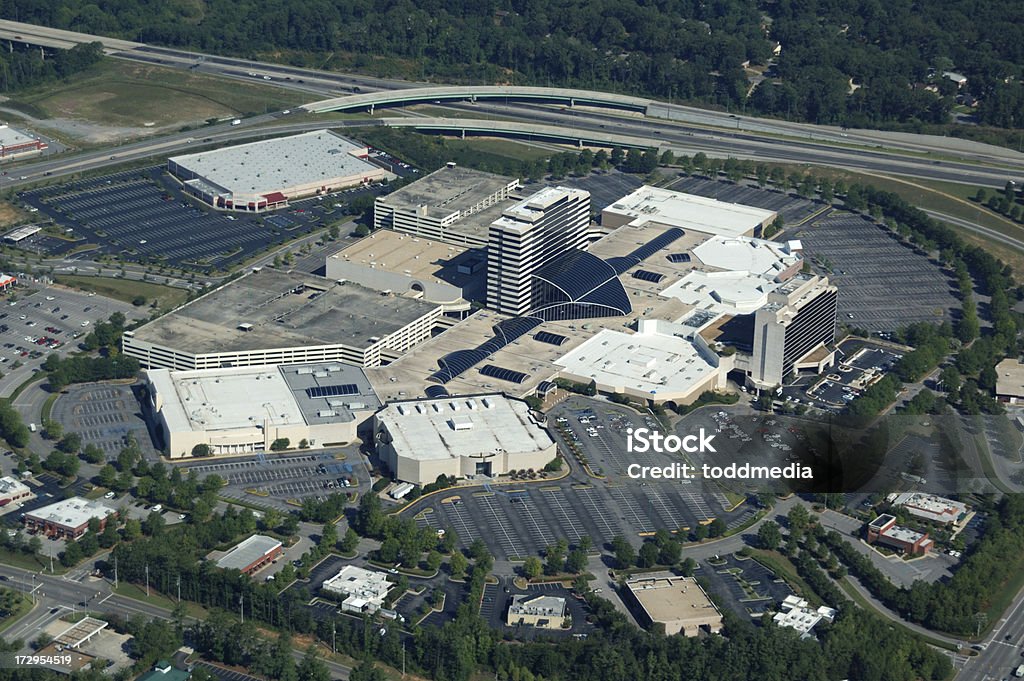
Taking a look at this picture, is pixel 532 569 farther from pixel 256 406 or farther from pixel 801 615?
pixel 256 406

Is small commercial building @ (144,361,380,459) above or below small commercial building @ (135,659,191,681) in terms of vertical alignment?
above

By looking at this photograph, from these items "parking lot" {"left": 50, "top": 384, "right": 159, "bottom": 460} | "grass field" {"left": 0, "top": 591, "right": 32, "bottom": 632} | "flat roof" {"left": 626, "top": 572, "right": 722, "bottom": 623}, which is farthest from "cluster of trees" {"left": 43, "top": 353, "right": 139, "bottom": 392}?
"flat roof" {"left": 626, "top": 572, "right": 722, "bottom": 623}

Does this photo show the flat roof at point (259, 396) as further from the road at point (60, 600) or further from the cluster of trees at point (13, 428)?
the road at point (60, 600)

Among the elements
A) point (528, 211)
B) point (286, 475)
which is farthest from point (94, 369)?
point (528, 211)

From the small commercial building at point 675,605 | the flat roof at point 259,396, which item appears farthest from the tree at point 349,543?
the small commercial building at point 675,605

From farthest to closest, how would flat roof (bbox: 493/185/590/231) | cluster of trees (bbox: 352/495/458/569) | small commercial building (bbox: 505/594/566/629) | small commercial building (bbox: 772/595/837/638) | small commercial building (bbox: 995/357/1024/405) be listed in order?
1. flat roof (bbox: 493/185/590/231)
2. small commercial building (bbox: 995/357/1024/405)
3. cluster of trees (bbox: 352/495/458/569)
4. small commercial building (bbox: 772/595/837/638)
5. small commercial building (bbox: 505/594/566/629)

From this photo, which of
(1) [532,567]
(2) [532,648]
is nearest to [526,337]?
(1) [532,567]

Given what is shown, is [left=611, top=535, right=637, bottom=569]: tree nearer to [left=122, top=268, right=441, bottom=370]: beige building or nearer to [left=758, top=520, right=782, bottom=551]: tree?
[left=758, top=520, right=782, bottom=551]: tree
